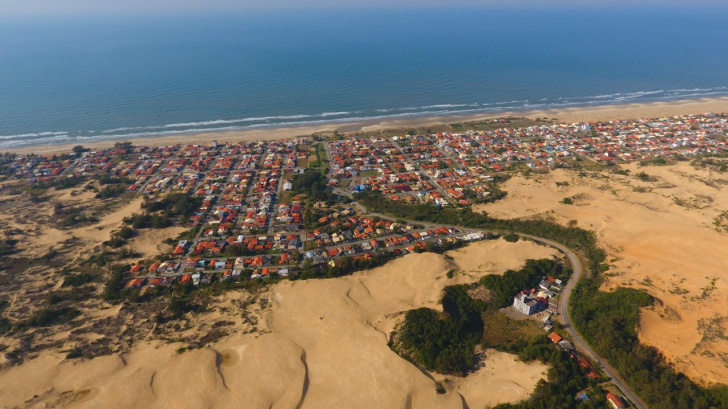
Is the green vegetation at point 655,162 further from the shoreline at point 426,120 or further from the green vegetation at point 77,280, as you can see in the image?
the green vegetation at point 77,280

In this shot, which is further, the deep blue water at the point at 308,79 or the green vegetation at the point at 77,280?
the deep blue water at the point at 308,79

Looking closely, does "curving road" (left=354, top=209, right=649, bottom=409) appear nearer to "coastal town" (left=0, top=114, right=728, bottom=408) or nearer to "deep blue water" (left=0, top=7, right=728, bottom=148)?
"coastal town" (left=0, top=114, right=728, bottom=408)

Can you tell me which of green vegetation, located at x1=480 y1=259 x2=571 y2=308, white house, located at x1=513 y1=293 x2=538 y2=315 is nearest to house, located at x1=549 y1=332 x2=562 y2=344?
white house, located at x1=513 y1=293 x2=538 y2=315

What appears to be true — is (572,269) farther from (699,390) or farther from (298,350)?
(298,350)

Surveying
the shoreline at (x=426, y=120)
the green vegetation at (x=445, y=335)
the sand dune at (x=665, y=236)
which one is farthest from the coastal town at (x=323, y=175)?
the green vegetation at (x=445, y=335)

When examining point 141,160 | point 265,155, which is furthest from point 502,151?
point 141,160

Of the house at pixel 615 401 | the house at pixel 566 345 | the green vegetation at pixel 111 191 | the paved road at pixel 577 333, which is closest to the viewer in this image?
the house at pixel 615 401

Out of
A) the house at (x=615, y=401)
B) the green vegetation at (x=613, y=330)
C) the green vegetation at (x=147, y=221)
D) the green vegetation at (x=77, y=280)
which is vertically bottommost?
the green vegetation at (x=77, y=280)
